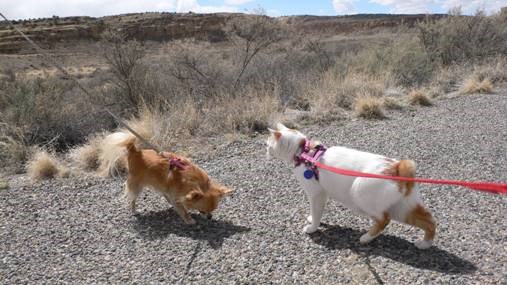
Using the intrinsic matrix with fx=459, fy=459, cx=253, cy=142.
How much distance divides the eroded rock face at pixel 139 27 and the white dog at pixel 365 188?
1625 inches

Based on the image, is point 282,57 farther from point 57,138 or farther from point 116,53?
point 57,138

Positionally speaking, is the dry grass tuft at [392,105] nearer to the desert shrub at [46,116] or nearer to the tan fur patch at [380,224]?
the desert shrub at [46,116]

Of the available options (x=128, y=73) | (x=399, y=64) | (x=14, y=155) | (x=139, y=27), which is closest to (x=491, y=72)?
(x=399, y=64)

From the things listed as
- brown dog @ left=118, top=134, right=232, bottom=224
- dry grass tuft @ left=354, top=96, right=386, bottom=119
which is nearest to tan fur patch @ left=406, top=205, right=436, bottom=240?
brown dog @ left=118, top=134, right=232, bottom=224

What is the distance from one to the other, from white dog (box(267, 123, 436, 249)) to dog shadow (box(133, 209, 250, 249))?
0.91m

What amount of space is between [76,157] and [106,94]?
5152 millimetres

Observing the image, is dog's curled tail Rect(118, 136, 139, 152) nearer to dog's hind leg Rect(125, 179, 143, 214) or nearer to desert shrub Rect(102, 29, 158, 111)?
dog's hind leg Rect(125, 179, 143, 214)

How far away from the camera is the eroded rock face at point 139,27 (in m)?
48.3

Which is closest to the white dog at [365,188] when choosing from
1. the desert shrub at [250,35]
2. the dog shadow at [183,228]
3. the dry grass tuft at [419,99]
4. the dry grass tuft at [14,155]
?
the dog shadow at [183,228]

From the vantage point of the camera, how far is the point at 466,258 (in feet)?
12.9

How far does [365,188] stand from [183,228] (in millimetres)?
2133

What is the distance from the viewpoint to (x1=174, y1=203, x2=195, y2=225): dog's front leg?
5023 millimetres

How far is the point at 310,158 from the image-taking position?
4.34m

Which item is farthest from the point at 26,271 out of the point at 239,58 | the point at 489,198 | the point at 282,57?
the point at 282,57
